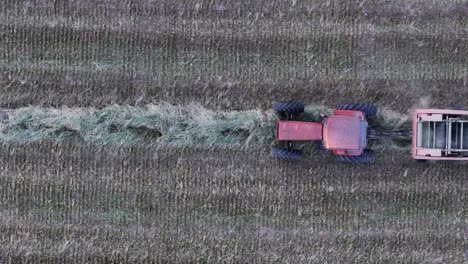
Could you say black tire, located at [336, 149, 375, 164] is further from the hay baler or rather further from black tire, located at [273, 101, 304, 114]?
black tire, located at [273, 101, 304, 114]

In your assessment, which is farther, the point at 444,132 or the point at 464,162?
the point at 464,162

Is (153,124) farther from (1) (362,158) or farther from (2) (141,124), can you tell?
(1) (362,158)

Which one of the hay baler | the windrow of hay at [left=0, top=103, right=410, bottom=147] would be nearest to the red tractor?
the windrow of hay at [left=0, top=103, right=410, bottom=147]

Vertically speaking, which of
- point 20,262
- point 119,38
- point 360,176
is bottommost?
point 20,262

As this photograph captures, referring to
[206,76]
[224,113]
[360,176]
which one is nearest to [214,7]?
[206,76]

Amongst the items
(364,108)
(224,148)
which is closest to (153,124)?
(224,148)

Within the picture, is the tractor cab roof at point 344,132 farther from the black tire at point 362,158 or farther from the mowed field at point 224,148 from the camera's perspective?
the mowed field at point 224,148

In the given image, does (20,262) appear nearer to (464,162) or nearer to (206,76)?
(206,76)
